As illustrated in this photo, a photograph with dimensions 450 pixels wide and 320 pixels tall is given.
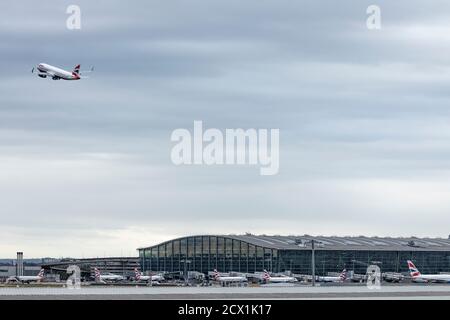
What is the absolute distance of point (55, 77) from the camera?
172 meters

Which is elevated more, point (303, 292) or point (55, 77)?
point (55, 77)
